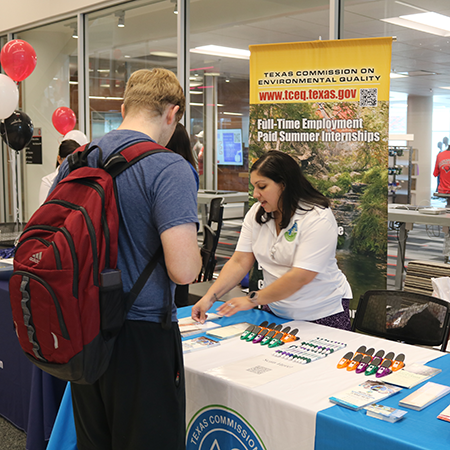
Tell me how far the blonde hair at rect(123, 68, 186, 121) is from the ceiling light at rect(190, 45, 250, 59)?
Answer: 4233 mm

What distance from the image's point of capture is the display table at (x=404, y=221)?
477cm

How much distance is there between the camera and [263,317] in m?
2.24

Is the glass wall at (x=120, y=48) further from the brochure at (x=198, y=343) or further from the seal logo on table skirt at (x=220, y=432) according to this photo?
the seal logo on table skirt at (x=220, y=432)

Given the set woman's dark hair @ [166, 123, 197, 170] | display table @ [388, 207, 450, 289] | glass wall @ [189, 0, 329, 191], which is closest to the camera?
woman's dark hair @ [166, 123, 197, 170]

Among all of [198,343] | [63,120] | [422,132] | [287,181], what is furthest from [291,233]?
[63,120]

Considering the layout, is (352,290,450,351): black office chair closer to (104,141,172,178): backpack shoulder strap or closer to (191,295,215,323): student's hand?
(191,295,215,323): student's hand

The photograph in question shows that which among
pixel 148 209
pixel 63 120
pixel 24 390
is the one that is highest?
pixel 63 120

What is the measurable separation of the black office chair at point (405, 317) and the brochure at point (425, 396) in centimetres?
71

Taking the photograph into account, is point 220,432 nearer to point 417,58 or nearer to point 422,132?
point 422,132

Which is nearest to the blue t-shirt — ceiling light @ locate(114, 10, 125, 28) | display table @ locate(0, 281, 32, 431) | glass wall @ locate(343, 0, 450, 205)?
display table @ locate(0, 281, 32, 431)

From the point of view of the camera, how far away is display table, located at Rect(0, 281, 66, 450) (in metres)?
2.30

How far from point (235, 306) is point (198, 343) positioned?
1.15 feet

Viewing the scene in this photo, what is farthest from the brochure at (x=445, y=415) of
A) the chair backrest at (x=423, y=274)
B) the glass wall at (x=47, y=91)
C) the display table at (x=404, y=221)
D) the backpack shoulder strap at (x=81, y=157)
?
the glass wall at (x=47, y=91)

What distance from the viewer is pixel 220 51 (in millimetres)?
5461
